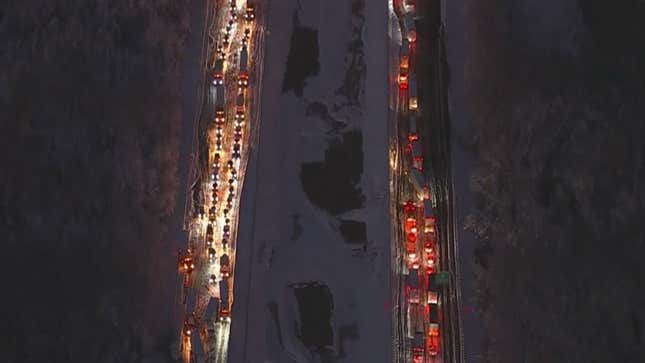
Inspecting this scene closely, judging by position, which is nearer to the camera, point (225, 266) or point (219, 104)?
point (225, 266)

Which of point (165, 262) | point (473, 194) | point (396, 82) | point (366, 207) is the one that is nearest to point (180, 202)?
point (165, 262)

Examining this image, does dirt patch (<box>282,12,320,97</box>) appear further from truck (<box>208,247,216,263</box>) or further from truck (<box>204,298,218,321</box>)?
truck (<box>204,298,218,321</box>)

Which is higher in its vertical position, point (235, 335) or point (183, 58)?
point (183, 58)

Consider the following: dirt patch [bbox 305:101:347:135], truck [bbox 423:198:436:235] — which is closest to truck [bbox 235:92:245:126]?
dirt patch [bbox 305:101:347:135]

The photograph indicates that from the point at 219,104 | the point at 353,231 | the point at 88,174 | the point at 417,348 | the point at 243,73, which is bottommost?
the point at 417,348

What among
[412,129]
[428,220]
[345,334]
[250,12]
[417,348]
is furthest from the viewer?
[250,12]

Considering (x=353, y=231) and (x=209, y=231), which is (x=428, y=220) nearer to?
(x=353, y=231)

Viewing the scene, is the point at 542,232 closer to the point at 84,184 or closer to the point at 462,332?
the point at 462,332

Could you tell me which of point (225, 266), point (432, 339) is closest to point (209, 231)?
point (225, 266)

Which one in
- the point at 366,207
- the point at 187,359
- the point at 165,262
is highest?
the point at 366,207
